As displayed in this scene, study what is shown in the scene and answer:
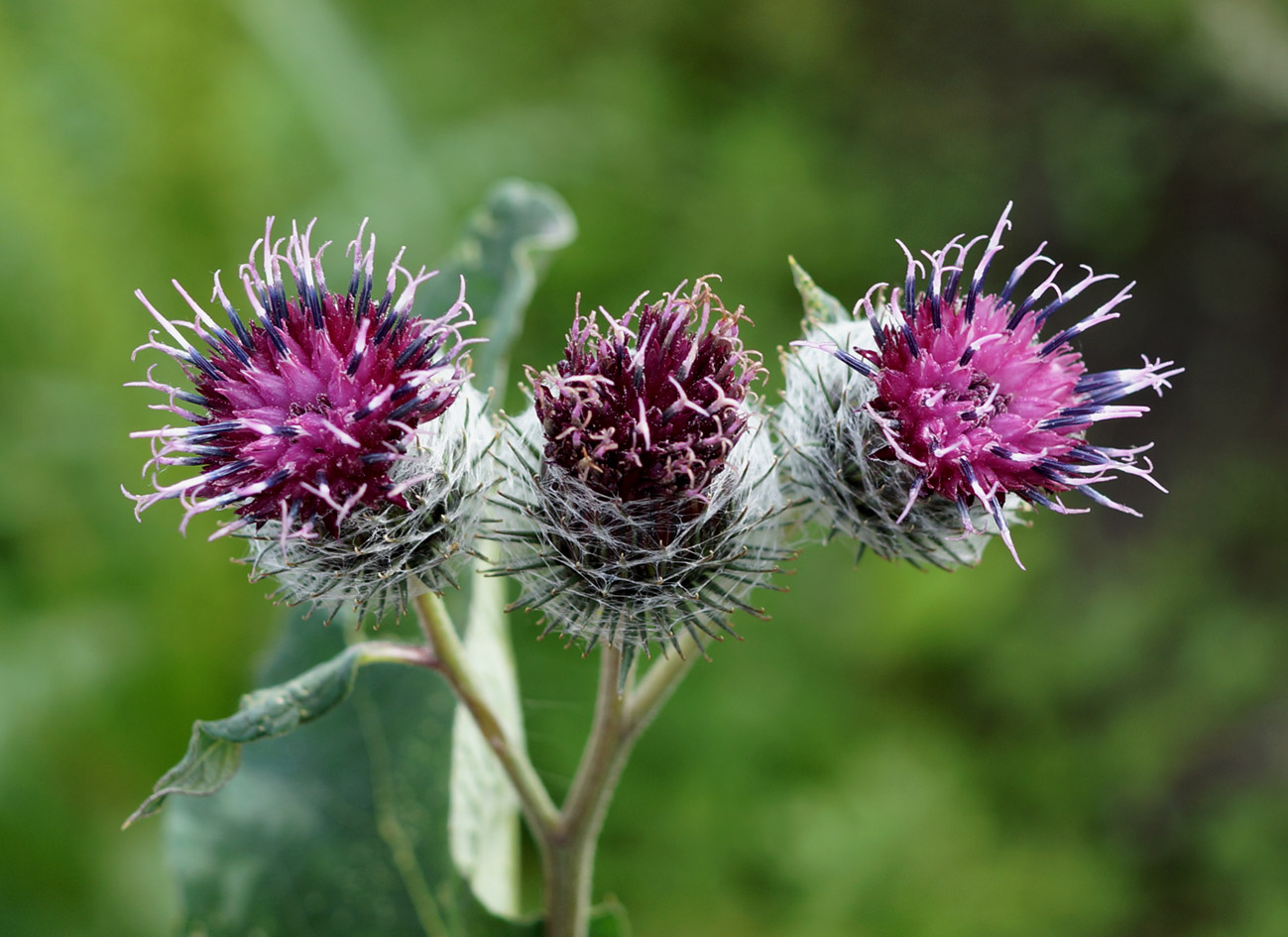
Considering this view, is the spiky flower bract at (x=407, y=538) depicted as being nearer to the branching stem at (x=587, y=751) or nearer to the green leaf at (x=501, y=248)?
the branching stem at (x=587, y=751)

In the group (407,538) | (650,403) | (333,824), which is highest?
(650,403)

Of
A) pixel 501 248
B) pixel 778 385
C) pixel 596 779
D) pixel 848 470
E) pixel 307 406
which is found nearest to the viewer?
pixel 307 406

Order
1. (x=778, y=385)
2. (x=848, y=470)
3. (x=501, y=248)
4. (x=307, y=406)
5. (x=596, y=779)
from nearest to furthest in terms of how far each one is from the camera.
A: (x=307, y=406)
(x=848, y=470)
(x=596, y=779)
(x=501, y=248)
(x=778, y=385)

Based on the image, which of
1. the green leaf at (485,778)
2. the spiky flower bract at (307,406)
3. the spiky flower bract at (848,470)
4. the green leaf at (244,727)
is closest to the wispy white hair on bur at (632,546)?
the spiky flower bract at (848,470)

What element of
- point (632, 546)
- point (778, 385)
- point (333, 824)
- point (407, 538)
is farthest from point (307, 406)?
point (778, 385)

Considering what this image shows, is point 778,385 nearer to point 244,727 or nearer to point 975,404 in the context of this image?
point 975,404

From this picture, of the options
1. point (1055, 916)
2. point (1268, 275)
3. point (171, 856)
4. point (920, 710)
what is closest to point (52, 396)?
point (171, 856)
